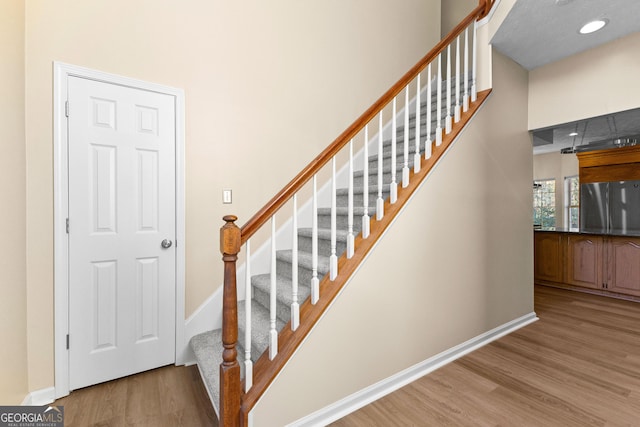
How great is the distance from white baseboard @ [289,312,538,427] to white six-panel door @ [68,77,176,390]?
1.30 meters

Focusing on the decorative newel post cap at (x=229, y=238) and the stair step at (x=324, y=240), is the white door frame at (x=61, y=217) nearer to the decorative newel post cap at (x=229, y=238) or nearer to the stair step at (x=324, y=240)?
the decorative newel post cap at (x=229, y=238)

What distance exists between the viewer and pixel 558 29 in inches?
99.6

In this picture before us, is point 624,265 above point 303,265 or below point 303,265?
below

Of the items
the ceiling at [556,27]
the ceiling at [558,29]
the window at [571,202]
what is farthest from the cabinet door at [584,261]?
the ceiling at [556,27]

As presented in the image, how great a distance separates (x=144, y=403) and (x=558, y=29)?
4237 millimetres

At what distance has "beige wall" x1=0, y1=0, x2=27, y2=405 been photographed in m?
1.58

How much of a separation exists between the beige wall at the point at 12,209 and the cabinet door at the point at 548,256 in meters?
6.26

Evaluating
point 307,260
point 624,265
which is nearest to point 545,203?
point 624,265

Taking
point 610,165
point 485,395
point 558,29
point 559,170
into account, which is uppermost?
point 558,29

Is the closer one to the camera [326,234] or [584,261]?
[326,234]

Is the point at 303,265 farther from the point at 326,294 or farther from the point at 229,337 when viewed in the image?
the point at 229,337

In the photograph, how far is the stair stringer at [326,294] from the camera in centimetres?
150

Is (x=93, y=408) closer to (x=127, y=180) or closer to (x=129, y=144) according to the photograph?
(x=127, y=180)
